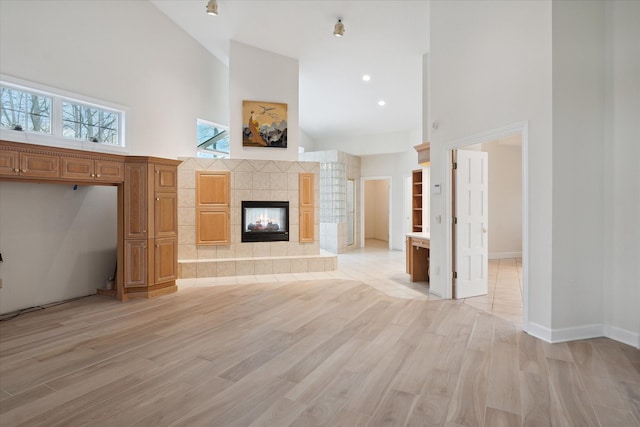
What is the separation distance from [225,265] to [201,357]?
3.46 metres

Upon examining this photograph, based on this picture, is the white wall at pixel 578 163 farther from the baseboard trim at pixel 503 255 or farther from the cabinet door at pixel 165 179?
the baseboard trim at pixel 503 255

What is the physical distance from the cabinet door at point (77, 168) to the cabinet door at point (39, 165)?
74mm

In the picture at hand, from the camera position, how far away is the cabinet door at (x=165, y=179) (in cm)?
499

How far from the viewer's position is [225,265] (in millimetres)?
6328

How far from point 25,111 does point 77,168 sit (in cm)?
97

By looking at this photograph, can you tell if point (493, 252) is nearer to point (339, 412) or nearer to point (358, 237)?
point (358, 237)

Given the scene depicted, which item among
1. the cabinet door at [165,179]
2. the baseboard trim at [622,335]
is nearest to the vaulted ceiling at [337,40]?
the cabinet door at [165,179]

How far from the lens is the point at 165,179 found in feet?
16.8

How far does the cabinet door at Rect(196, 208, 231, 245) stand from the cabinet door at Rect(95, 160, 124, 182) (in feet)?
6.00

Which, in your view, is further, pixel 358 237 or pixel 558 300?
pixel 358 237

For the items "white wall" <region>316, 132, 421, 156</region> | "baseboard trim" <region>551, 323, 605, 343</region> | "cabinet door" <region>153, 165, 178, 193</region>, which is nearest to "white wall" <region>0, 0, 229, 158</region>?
"cabinet door" <region>153, 165, 178, 193</region>

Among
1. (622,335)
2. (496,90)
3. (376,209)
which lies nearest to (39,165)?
(496,90)

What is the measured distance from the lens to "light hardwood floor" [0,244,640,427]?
213cm

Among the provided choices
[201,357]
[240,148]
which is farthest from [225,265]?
[201,357]
